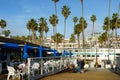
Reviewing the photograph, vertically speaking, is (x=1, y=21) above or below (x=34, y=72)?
above

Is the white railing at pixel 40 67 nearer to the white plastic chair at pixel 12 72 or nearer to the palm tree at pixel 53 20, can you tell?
the white plastic chair at pixel 12 72

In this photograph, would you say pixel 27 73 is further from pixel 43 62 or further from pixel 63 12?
pixel 63 12

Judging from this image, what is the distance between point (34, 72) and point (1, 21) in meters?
98.2

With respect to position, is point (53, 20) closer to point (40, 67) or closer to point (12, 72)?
point (40, 67)

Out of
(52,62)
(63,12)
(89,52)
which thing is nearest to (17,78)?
(52,62)

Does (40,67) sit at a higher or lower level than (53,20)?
lower

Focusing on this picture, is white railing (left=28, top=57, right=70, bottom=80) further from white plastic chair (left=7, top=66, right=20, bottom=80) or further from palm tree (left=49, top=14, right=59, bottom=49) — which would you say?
palm tree (left=49, top=14, right=59, bottom=49)

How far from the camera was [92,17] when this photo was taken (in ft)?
386

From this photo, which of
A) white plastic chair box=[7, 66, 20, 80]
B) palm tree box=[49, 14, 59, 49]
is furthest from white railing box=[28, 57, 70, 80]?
palm tree box=[49, 14, 59, 49]

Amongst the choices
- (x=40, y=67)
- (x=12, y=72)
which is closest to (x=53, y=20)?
(x=40, y=67)

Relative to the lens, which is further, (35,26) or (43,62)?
(35,26)

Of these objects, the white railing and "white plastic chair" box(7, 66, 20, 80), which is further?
the white railing

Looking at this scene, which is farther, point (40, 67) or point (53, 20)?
point (53, 20)

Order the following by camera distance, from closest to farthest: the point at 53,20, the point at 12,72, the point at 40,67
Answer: the point at 12,72 < the point at 40,67 < the point at 53,20
